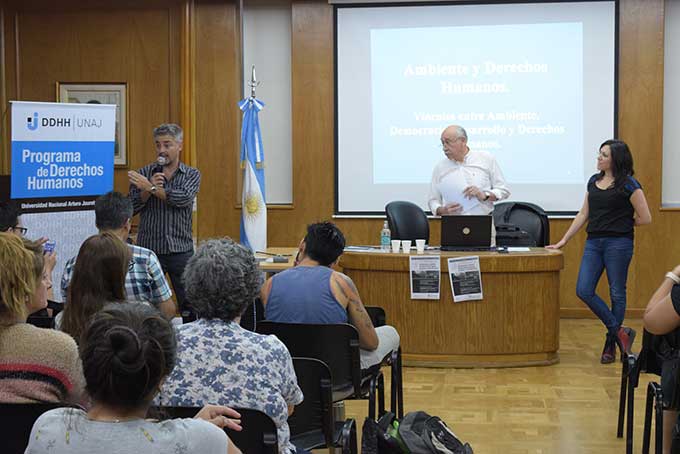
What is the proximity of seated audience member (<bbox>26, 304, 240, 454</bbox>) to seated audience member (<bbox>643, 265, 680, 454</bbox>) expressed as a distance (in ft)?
5.89

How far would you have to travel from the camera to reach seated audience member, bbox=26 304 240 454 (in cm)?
177

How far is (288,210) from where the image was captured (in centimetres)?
865

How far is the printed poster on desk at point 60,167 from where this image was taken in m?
6.01

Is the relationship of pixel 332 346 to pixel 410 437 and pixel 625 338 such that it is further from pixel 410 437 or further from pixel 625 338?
pixel 625 338

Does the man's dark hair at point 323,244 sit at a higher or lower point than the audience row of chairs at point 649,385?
higher

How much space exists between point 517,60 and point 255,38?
95.1 inches

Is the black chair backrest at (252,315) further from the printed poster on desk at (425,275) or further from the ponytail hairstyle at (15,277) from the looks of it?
the ponytail hairstyle at (15,277)

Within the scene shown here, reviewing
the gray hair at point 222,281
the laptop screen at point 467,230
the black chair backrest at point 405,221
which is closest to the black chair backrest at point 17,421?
the gray hair at point 222,281

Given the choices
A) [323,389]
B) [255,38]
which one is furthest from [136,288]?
[255,38]

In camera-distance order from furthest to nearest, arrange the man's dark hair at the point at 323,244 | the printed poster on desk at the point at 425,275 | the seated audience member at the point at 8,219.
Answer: the printed poster on desk at the point at 425,275, the seated audience member at the point at 8,219, the man's dark hair at the point at 323,244

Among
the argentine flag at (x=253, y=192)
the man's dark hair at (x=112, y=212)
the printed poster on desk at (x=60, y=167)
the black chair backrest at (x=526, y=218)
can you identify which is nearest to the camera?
the man's dark hair at (x=112, y=212)

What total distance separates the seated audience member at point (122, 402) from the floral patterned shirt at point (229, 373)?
0.69m

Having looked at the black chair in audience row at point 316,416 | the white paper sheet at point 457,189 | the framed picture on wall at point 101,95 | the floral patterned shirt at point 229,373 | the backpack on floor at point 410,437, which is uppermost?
the framed picture on wall at point 101,95

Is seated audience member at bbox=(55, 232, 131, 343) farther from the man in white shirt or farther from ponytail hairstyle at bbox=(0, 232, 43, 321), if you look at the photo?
the man in white shirt
